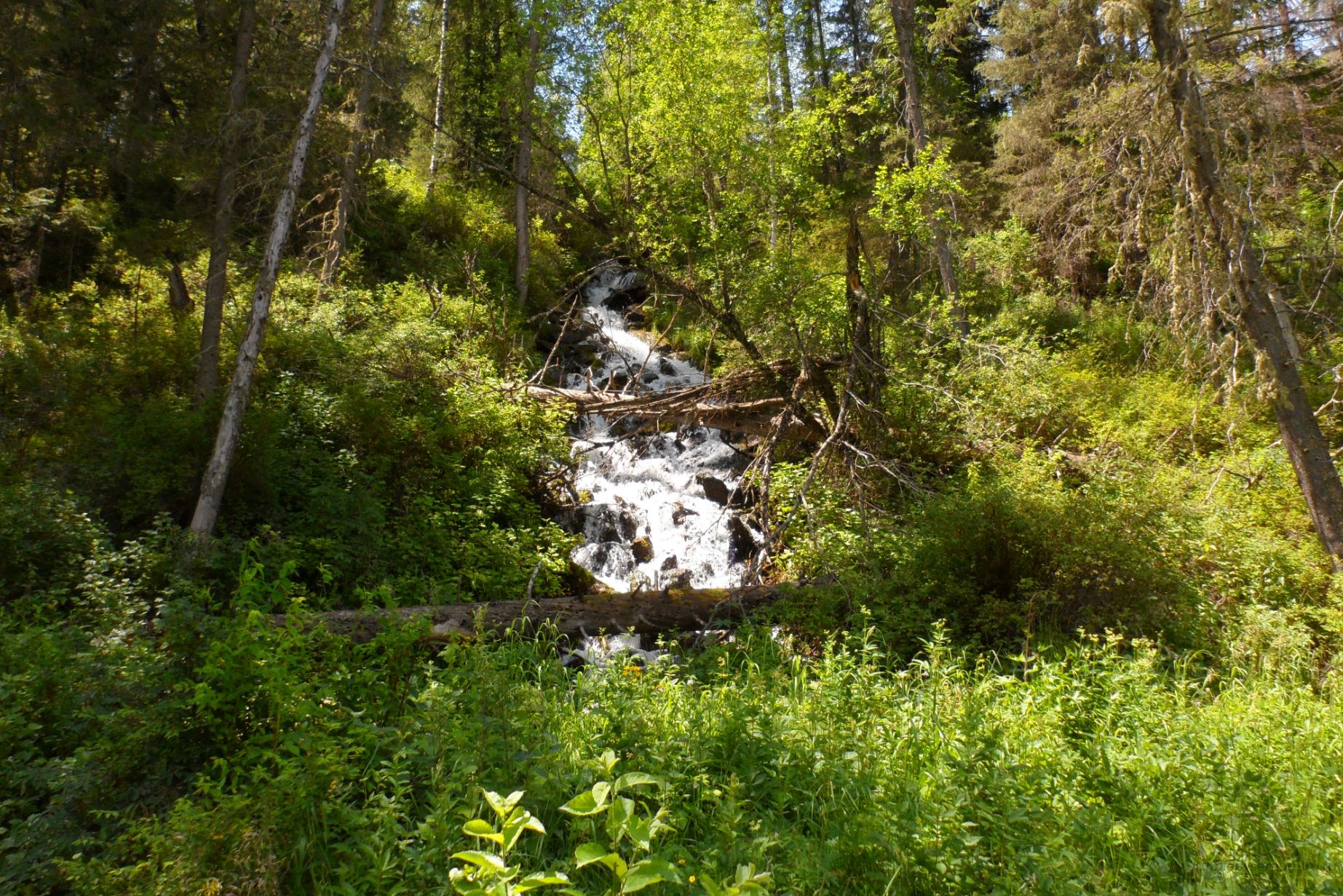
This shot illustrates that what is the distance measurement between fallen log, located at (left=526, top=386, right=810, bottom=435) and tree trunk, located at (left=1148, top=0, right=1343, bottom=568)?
493 cm

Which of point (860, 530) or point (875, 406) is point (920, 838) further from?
point (875, 406)

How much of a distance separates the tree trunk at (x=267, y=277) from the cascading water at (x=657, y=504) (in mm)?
3709

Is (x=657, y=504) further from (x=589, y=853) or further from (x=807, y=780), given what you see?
(x=589, y=853)

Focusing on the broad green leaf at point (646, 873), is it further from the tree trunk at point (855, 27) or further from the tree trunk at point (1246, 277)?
the tree trunk at point (855, 27)

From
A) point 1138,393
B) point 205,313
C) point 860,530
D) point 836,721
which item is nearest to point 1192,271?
point 860,530

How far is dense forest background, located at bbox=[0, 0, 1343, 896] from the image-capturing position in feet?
9.79

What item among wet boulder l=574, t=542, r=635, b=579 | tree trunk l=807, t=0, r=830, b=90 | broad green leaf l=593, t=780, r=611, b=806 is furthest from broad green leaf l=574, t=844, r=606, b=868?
tree trunk l=807, t=0, r=830, b=90

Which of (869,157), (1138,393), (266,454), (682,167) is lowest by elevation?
(1138,393)

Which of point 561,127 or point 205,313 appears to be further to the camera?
point 561,127

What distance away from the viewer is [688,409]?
31.6ft

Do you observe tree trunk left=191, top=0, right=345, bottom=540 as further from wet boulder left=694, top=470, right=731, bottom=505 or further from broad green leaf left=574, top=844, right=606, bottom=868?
broad green leaf left=574, top=844, right=606, bottom=868

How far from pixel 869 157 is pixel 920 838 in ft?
71.1

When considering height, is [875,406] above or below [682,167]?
below

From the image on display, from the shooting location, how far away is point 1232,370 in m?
6.36
